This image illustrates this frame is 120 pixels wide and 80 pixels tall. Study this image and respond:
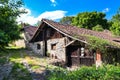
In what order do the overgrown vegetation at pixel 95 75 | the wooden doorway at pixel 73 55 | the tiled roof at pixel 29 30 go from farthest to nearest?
the tiled roof at pixel 29 30
the wooden doorway at pixel 73 55
the overgrown vegetation at pixel 95 75

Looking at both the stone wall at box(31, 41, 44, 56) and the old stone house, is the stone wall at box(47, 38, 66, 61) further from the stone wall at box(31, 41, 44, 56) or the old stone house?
the stone wall at box(31, 41, 44, 56)

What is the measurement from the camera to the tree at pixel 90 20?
55.0m

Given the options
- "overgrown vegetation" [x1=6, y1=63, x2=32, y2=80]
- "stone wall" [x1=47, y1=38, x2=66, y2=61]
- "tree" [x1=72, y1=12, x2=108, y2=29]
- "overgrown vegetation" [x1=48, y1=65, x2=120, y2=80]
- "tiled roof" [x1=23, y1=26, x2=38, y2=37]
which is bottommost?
"overgrown vegetation" [x1=6, y1=63, x2=32, y2=80]

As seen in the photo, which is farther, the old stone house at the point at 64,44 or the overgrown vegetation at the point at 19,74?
the old stone house at the point at 64,44

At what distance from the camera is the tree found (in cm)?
5503

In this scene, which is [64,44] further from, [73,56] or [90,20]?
[90,20]

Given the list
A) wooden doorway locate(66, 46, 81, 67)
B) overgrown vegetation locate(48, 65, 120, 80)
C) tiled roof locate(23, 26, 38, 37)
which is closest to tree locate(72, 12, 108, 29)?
tiled roof locate(23, 26, 38, 37)

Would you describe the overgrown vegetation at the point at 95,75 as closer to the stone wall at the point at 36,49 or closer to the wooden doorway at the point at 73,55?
the wooden doorway at the point at 73,55

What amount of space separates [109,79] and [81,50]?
1419 cm

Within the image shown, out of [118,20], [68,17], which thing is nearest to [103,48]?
[118,20]

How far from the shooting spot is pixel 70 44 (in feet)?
72.3

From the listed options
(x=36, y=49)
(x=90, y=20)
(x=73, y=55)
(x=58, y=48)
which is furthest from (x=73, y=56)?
(x=90, y=20)

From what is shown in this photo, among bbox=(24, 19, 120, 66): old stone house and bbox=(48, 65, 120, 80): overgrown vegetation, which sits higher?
bbox=(24, 19, 120, 66): old stone house

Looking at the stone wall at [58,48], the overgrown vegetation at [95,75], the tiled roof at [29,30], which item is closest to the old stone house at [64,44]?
the stone wall at [58,48]
